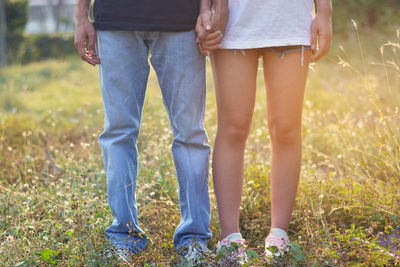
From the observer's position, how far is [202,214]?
225 cm

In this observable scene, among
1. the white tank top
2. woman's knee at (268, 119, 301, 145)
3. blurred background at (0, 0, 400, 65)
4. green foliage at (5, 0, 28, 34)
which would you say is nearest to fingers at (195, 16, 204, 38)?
the white tank top

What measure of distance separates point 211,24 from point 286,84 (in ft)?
1.46

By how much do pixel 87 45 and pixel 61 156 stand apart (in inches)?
74.5

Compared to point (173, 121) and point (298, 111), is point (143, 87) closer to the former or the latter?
point (173, 121)

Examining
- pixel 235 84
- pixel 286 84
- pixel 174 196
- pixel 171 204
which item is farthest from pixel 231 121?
pixel 174 196

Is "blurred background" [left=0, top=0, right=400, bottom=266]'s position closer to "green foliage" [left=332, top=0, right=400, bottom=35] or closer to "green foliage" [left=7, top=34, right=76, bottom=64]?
"green foliage" [left=332, top=0, right=400, bottom=35]

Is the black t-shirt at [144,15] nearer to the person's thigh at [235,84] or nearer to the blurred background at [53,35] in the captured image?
the person's thigh at [235,84]

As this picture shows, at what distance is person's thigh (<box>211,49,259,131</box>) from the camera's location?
2156 mm

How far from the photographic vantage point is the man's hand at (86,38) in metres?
2.06

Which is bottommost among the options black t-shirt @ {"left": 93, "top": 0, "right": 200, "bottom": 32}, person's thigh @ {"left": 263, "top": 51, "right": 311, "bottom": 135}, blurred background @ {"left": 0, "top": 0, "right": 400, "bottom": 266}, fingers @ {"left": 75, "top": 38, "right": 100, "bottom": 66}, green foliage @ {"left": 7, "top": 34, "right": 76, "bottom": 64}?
green foliage @ {"left": 7, "top": 34, "right": 76, "bottom": 64}

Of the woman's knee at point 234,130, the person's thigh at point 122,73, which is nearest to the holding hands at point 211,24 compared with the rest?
the person's thigh at point 122,73

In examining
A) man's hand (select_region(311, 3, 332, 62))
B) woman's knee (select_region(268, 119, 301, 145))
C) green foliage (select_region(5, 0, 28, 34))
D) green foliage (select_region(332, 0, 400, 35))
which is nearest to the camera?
man's hand (select_region(311, 3, 332, 62))

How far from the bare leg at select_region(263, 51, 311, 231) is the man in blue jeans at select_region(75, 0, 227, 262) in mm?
330

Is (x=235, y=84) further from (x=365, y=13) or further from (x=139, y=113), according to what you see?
(x=365, y=13)
